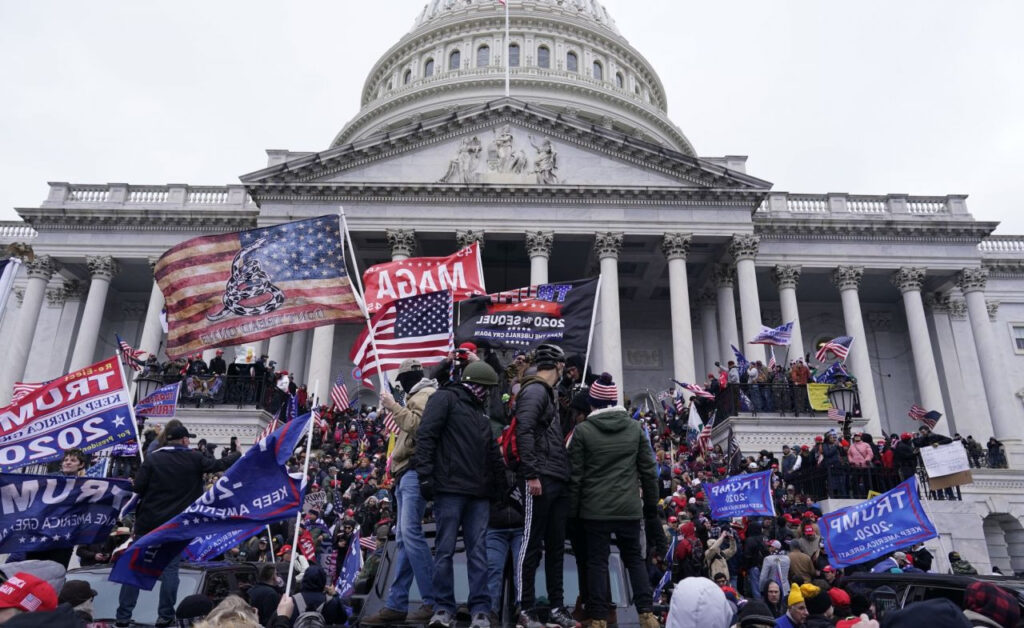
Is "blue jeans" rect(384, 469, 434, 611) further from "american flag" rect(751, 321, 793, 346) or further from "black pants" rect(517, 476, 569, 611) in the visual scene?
"american flag" rect(751, 321, 793, 346)

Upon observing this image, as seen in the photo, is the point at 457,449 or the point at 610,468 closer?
the point at 457,449

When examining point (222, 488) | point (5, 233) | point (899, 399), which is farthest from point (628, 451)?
point (5, 233)

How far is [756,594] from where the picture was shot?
458 inches

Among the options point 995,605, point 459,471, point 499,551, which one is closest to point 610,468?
point 499,551

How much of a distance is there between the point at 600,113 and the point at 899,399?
2640 centimetres

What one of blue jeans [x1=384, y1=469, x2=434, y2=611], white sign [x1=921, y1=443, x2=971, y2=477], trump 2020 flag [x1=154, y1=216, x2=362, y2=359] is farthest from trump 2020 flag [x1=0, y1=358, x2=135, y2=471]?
white sign [x1=921, y1=443, x2=971, y2=477]

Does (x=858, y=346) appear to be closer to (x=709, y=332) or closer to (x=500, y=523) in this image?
(x=709, y=332)

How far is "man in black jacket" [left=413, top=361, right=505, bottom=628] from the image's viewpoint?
235 inches

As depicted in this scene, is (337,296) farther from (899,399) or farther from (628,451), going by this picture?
(899,399)

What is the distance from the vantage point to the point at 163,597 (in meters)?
6.85

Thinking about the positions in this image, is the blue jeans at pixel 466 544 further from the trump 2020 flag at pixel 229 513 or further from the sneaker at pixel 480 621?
the trump 2020 flag at pixel 229 513

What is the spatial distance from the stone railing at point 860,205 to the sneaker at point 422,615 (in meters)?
33.1

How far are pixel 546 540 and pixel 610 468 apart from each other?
85 cm

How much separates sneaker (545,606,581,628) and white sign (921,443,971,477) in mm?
13455
